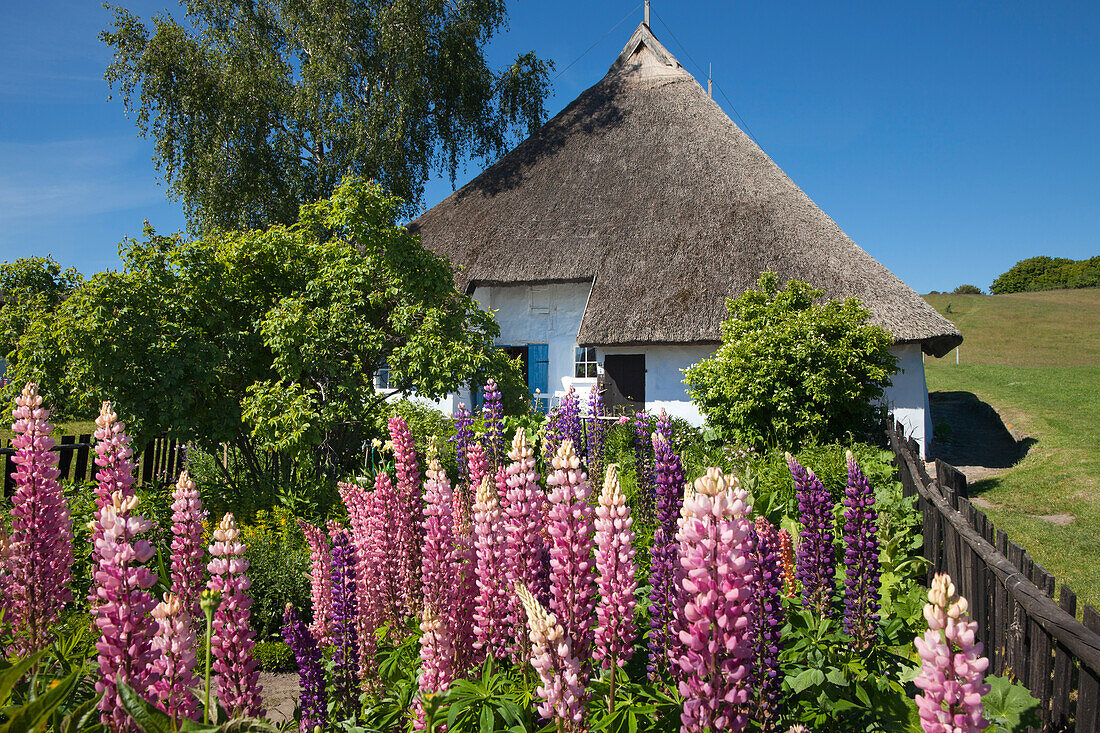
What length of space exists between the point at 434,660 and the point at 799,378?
7.77 m

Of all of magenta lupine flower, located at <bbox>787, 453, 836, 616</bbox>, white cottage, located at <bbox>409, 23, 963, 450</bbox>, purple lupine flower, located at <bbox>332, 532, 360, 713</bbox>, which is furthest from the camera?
white cottage, located at <bbox>409, 23, 963, 450</bbox>

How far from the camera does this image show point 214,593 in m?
1.30

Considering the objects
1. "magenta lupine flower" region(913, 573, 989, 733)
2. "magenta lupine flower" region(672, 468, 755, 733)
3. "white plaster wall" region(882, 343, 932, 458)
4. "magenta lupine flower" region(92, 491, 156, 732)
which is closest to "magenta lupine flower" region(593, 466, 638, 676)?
"magenta lupine flower" region(672, 468, 755, 733)

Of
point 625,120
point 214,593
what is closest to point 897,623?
point 214,593

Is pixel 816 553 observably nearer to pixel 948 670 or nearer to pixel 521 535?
pixel 521 535

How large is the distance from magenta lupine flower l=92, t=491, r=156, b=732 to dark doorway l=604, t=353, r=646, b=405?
11.4 metres

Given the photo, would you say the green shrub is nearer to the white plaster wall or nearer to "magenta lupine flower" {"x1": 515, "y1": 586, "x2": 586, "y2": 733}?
the white plaster wall

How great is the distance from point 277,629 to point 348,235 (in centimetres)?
442

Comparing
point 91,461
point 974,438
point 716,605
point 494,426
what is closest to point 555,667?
point 716,605

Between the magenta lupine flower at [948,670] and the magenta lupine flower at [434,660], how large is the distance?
3.41 ft

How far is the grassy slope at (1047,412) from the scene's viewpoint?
6855 millimetres

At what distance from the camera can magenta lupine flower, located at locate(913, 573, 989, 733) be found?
1083 mm

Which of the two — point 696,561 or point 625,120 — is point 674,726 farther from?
point 625,120

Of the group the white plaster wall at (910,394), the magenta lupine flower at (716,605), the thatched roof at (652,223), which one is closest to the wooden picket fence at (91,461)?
the magenta lupine flower at (716,605)
